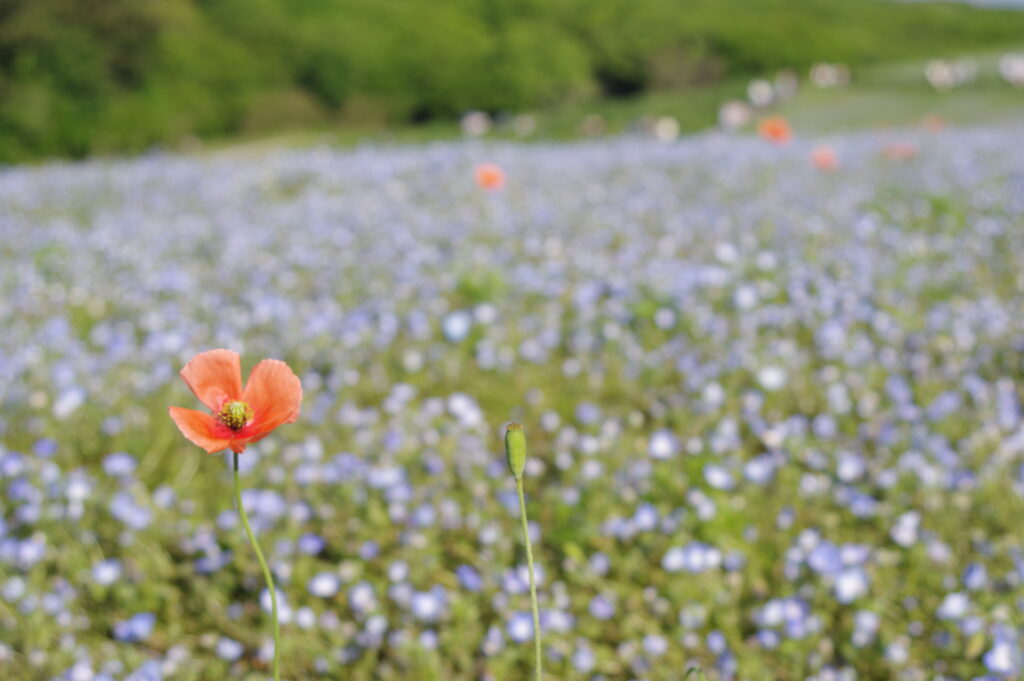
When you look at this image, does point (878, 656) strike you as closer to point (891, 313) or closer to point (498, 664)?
point (498, 664)

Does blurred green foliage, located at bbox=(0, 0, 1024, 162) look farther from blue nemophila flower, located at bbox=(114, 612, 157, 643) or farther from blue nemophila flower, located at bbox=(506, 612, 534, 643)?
blue nemophila flower, located at bbox=(506, 612, 534, 643)

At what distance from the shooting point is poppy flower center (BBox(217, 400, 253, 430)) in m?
1.15

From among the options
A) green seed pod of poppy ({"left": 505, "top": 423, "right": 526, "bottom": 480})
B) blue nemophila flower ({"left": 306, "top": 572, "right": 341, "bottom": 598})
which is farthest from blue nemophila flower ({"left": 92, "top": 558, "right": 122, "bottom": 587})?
green seed pod of poppy ({"left": 505, "top": 423, "right": 526, "bottom": 480})

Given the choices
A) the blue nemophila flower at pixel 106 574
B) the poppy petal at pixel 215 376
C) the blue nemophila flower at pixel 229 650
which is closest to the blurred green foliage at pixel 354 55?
the blue nemophila flower at pixel 106 574

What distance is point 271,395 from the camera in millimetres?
1138

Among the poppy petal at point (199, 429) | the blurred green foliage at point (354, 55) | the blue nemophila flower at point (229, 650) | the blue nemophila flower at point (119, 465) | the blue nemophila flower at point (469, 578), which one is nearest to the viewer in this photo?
the poppy petal at point (199, 429)

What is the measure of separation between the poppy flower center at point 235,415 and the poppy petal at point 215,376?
2 cm

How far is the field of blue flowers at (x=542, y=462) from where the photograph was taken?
208cm

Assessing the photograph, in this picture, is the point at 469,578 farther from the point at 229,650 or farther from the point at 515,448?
the point at 515,448

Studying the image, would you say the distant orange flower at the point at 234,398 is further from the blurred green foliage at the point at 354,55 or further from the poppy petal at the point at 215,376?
the blurred green foliage at the point at 354,55

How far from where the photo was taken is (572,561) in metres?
2.29

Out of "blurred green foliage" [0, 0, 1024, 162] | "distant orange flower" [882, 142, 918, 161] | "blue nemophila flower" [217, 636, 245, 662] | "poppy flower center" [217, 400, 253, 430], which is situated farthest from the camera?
"blurred green foliage" [0, 0, 1024, 162]

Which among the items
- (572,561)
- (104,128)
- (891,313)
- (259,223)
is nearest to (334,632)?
(572,561)

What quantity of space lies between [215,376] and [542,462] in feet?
5.61
